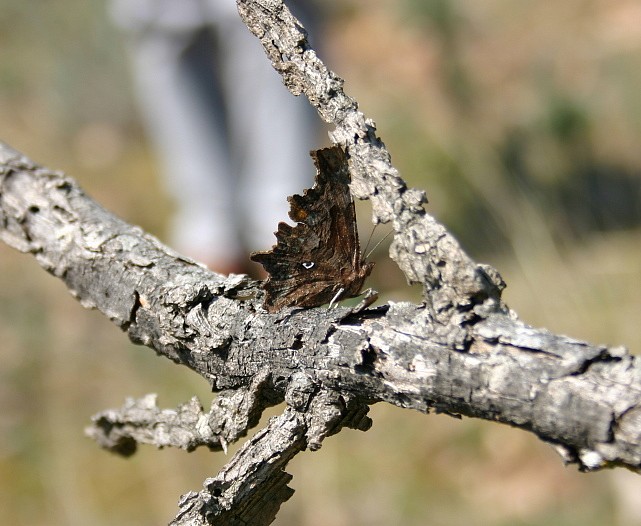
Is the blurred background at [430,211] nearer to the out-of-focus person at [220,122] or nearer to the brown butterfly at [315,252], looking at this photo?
the out-of-focus person at [220,122]

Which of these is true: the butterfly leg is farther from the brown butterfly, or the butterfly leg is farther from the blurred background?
the blurred background

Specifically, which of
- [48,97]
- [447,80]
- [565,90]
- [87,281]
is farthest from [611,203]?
[48,97]

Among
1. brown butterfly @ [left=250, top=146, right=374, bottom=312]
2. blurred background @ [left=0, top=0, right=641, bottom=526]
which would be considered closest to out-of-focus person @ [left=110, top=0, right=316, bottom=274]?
blurred background @ [left=0, top=0, right=641, bottom=526]

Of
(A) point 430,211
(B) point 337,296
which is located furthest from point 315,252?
(A) point 430,211

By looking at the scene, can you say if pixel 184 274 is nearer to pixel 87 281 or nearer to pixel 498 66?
pixel 87 281

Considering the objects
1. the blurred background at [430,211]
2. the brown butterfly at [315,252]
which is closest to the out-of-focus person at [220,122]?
the blurred background at [430,211]
